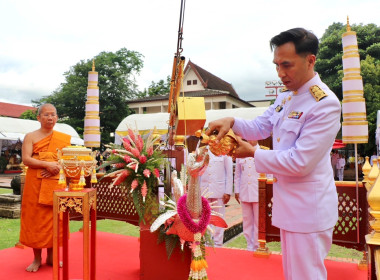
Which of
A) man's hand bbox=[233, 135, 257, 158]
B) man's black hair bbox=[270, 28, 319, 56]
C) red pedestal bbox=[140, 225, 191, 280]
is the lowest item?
red pedestal bbox=[140, 225, 191, 280]

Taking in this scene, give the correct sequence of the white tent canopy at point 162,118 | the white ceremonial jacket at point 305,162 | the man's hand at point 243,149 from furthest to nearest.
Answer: the white tent canopy at point 162,118, the man's hand at point 243,149, the white ceremonial jacket at point 305,162

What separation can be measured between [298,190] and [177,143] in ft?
5.45

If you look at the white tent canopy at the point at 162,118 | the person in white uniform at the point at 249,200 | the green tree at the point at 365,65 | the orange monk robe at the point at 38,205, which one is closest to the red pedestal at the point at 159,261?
the orange monk robe at the point at 38,205

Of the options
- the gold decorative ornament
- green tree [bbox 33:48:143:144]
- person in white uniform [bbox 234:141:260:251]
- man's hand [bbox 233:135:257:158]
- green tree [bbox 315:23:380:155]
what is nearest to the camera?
man's hand [bbox 233:135:257:158]

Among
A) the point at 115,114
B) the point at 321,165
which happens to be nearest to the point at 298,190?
the point at 321,165

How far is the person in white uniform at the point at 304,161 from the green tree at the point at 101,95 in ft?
64.2

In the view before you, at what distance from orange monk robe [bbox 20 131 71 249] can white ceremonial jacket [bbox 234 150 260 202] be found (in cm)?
266

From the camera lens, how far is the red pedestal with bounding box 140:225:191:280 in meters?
3.20

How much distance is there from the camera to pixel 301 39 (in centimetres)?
168

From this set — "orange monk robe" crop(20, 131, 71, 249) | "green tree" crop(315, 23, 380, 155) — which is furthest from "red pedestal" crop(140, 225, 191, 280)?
"green tree" crop(315, 23, 380, 155)

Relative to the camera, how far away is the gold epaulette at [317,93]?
167 cm

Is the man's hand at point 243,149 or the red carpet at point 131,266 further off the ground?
the man's hand at point 243,149

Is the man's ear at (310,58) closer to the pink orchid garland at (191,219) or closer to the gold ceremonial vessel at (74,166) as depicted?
the pink orchid garland at (191,219)

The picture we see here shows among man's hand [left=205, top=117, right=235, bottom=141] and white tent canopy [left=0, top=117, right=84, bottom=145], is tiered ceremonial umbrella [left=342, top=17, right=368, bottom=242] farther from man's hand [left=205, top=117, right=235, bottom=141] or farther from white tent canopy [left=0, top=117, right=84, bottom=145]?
white tent canopy [left=0, top=117, right=84, bottom=145]
